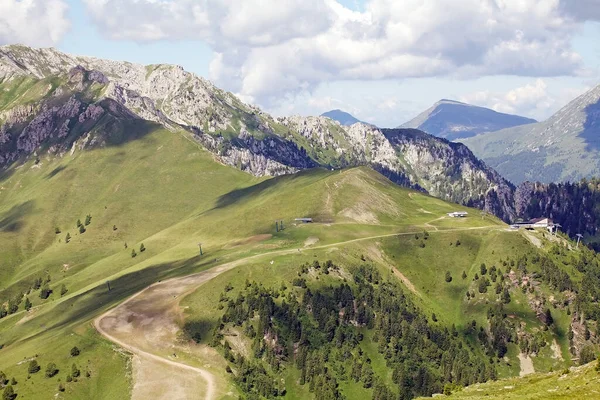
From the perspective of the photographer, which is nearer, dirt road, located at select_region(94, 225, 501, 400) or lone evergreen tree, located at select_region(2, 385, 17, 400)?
lone evergreen tree, located at select_region(2, 385, 17, 400)

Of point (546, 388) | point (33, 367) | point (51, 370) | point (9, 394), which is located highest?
point (546, 388)

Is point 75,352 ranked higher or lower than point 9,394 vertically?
higher

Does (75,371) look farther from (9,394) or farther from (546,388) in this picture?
(546,388)

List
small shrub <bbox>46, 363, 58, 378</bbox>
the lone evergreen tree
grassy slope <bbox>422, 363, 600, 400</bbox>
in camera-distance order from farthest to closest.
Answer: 1. small shrub <bbox>46, 363, 58, 378</bbox>
2. the lone evergreen tree
3. grassy slope <bbox>422, 363, 600, 400</bbox>

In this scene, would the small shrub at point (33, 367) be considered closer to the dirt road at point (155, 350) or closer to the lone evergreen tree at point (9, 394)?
the lone evergreen tree at point (9, 394)

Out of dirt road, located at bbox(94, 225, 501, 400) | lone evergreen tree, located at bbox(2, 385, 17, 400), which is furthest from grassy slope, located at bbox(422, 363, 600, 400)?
lone evergreen tree, located at bbox(2, 385, 17, 400)

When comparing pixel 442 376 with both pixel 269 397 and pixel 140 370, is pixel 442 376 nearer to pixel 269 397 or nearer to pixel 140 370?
pixel 269 397

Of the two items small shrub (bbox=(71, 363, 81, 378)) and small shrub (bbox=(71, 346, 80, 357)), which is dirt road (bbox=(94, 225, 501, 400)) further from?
small shrub (bbox=(71, 363, 81, 378))

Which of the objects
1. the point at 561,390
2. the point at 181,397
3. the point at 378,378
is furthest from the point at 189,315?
the point at 561,390

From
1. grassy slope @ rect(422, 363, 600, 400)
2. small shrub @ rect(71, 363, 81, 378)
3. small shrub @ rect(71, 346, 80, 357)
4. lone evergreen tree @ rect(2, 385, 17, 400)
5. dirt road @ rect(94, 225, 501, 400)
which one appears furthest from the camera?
small shrub @ rect(71, 346, 80, 357)

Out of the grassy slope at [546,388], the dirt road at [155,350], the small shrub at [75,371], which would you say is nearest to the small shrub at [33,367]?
the small shrub at [75,371]

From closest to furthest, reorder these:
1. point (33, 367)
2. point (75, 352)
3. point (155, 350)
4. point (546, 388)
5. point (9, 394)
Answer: point (546, 388)
point (9, 394)
point (33, 367)
point (75, 352)
point (155, 350)

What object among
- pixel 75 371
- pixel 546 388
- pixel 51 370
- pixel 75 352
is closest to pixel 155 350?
pixel 75 352
